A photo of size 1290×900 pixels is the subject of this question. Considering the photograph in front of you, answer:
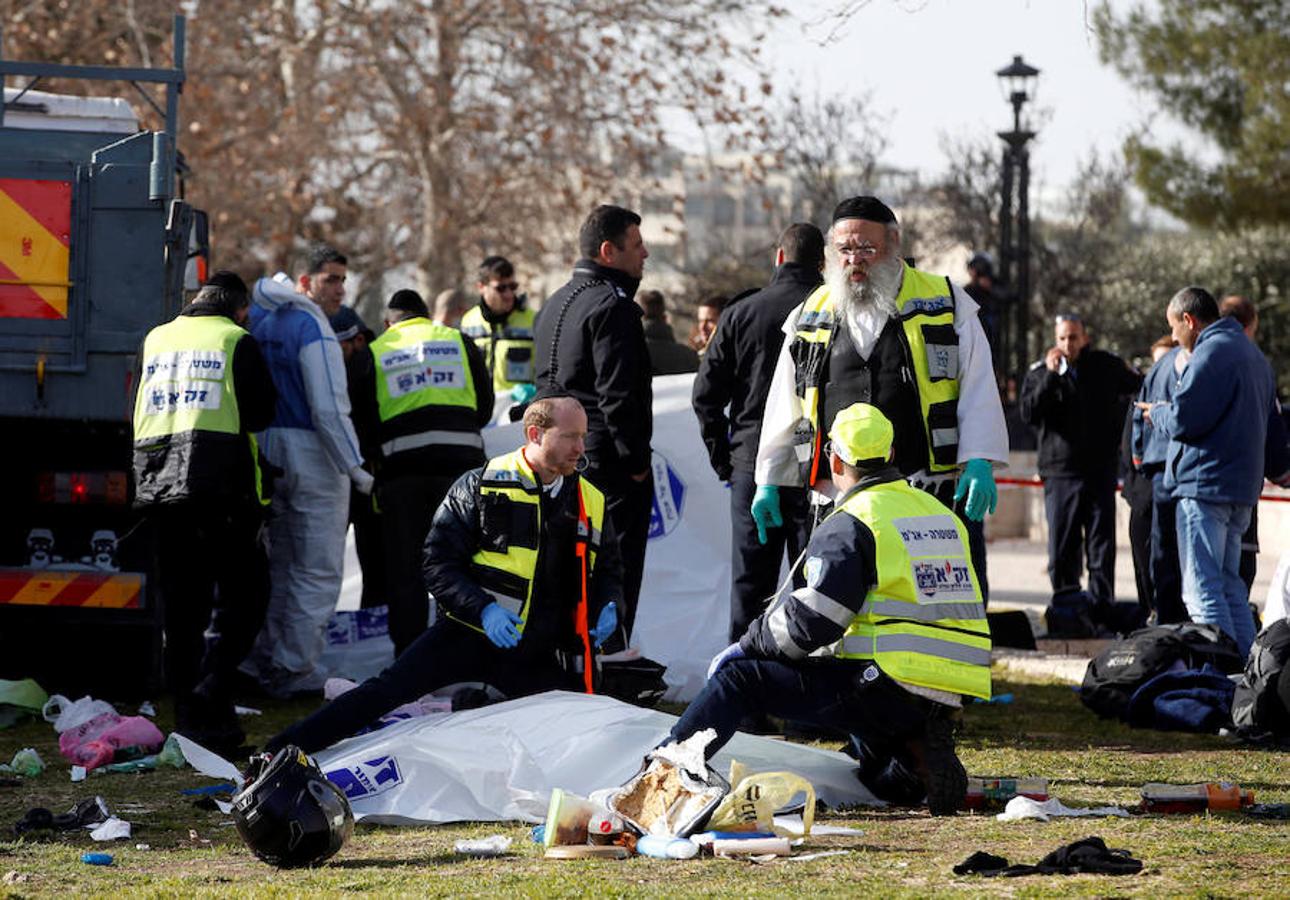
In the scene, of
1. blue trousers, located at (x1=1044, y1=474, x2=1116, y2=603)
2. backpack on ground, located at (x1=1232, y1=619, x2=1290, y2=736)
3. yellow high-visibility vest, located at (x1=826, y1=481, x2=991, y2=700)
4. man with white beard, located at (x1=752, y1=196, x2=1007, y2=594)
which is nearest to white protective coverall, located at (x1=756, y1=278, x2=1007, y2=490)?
man with white beard, located at (x1=752, y1=196, x2=1007, y2=594)

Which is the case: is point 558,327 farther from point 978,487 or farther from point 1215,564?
point 1215,564

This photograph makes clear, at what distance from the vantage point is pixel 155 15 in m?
21.9

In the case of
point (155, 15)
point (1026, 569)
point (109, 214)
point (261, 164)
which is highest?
point (155, 15)

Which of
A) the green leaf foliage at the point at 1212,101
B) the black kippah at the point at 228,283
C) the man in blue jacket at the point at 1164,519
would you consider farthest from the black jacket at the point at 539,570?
the green leaf foliage at the point at 1212,101

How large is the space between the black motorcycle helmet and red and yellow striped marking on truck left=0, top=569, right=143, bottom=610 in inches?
140

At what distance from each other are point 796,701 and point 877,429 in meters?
0.91

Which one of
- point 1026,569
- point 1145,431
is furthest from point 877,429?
point 1026,569

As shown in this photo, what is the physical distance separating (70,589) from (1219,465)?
17.7ft

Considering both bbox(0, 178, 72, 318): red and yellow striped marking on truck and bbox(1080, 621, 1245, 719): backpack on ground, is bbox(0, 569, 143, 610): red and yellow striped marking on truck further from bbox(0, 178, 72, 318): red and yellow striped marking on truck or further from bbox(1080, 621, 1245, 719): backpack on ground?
bbox(1080, 621, 1245, 719): backpack on ground

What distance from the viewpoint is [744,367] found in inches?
339

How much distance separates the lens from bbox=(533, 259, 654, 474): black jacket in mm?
8500

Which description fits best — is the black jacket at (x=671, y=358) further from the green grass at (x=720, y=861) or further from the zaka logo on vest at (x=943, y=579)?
the zaka logo on vest at (x=943, y=579)

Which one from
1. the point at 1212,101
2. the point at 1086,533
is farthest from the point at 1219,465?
the point at 1212,101

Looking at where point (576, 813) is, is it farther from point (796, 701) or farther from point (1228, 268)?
point (1228, 268)
